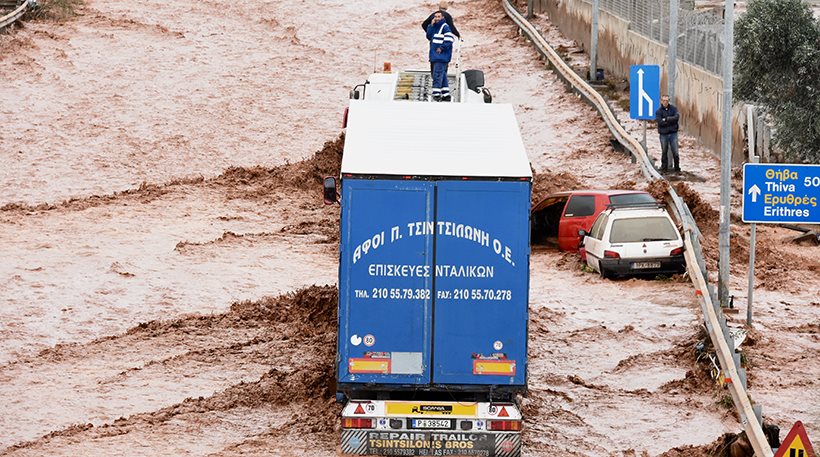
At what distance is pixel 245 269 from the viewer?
1137 inches

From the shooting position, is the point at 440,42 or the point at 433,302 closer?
the point at 433,302

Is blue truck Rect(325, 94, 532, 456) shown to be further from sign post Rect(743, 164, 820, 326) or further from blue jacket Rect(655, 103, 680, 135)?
blue jacket Rect(655, 103, 680, 135)

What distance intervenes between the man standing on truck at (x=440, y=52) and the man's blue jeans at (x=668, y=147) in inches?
300

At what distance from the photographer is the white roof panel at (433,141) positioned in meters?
16.7

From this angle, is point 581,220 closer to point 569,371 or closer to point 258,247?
point 258,247

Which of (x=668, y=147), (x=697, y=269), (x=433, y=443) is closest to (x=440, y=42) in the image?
(x=697, y=269)

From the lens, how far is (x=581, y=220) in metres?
30.0

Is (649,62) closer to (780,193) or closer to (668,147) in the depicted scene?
(668,147)

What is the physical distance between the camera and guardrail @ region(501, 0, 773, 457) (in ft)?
55.9

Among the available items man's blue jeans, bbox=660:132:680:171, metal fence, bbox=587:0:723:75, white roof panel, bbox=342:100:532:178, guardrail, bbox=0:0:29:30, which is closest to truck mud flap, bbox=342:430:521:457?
white roof panel, bbox=342:100:532:178

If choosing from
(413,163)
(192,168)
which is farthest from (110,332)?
(192,168)

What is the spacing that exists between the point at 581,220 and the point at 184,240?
7.82 m

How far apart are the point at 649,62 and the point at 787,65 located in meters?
9.74

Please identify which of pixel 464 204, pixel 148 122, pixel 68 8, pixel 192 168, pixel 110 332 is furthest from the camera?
pixel 68 8
